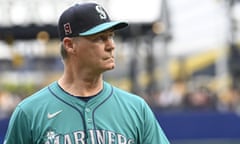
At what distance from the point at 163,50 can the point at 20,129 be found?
13208 mm

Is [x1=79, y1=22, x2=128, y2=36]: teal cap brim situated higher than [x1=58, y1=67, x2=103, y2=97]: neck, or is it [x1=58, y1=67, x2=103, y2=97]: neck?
[x1=79, y1=22, x2=128, y2=36]: teal cap brim

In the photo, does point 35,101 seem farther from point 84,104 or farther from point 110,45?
point 110,45

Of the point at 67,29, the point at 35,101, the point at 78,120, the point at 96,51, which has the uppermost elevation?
the point at 67,29

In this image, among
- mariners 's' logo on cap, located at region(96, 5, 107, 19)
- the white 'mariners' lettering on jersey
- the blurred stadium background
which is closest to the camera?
the white 'mariners' lettering on jersey

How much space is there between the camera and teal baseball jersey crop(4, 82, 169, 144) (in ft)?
14.2

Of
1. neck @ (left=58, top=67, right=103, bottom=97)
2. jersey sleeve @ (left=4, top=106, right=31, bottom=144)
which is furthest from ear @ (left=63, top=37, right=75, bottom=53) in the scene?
jersey sleeve @ (left=4, top=106, right=31, bottom=144)

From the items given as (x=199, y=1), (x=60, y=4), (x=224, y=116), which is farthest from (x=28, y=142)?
(x=199, y=1)

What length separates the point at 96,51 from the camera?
4355mm

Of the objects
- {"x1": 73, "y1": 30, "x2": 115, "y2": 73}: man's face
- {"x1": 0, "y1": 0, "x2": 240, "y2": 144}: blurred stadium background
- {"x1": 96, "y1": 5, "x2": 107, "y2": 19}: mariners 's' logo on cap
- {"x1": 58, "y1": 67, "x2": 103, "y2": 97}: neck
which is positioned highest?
{"x1": 96, "y1": 5, "x2": 107, "y2": 19}: mariners 's' logo on cap

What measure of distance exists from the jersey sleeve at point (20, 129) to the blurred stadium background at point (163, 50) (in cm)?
713

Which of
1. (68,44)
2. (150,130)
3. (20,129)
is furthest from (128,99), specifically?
(20,129)

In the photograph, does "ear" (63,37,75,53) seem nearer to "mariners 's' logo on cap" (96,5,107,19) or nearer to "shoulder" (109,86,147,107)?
"mariners 's' logo on cap" (96,5,107,19)

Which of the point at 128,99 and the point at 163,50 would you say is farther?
the point at 163,50

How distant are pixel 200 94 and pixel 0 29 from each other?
12.1 ft
